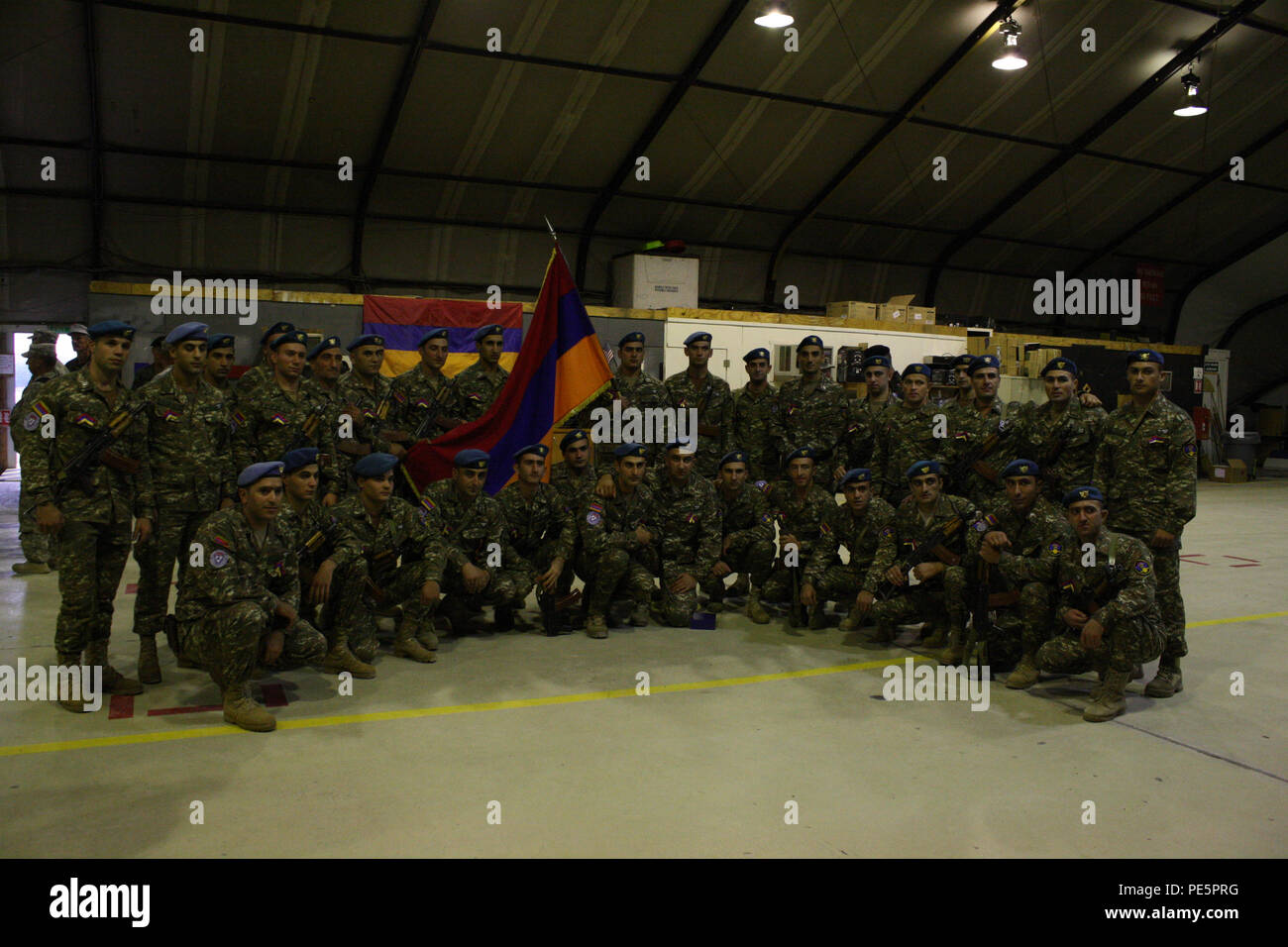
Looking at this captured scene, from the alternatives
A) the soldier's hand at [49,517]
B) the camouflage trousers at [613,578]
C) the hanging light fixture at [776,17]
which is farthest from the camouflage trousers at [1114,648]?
the hanging light fixture at [776,17]

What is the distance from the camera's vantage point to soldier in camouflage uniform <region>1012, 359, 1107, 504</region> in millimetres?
5516

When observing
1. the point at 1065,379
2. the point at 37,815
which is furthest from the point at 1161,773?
the point at 37,815

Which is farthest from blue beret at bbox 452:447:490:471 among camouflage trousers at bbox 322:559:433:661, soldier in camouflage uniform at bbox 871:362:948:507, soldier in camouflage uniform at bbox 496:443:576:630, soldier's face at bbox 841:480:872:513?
soldier in camouflage uniform at bbox 871:362:948:507

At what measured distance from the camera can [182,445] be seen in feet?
16.0

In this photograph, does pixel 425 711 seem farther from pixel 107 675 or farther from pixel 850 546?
pixel 850 546

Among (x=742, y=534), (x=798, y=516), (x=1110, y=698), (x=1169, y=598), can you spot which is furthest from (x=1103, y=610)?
(x=742, y=534)

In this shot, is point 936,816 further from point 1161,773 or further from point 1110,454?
point 1110,454

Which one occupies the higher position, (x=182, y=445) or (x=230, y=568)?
(x=182, y=445)

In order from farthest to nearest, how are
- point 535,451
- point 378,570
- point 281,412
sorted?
1. point 535,451
2. point 281,412
3. point 378,570

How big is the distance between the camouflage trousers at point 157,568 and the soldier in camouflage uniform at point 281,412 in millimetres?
694

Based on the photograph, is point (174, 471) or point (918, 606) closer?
point (174, 471)

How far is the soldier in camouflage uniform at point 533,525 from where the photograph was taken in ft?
19.5

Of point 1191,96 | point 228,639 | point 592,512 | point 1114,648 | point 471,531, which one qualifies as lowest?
point 1114,648

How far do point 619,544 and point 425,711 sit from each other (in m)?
1.88
